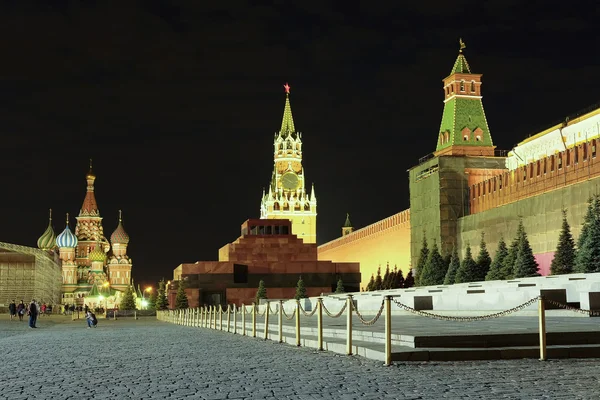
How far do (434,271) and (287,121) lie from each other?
89158 mm

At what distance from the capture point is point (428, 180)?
4134 cm

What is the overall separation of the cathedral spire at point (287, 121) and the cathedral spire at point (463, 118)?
236 feet

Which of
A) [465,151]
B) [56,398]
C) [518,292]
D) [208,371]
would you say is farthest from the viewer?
[465,151]

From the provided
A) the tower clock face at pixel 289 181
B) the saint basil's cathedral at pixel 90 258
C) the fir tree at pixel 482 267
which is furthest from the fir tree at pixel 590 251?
the tower clock face at pixel 289 181

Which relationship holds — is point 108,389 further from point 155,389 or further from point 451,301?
point 451,301

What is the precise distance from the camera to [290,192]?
377ft

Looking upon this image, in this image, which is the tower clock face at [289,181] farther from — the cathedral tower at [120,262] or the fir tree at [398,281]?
the fir tree at [398,281]

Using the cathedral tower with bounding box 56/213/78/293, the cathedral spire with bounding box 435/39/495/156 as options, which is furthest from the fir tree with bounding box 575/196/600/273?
the cathedral tower with bounding box 56/213/78/293

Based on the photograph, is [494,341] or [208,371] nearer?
[208,371]

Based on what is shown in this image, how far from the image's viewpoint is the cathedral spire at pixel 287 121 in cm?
11819

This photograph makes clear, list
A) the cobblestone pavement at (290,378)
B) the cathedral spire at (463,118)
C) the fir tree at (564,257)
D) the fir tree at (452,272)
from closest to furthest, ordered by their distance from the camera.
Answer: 1. the cobblestone pavement at (290,378)
2. the fir tree at (564,257)
3. the fir tree at (452,272)
4. the cathedral spire at (463,118)

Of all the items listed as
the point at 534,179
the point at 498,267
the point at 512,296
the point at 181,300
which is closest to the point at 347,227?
the point at 181,300

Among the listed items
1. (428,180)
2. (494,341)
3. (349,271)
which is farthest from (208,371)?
(349,271)

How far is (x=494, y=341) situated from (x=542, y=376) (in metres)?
1.74
